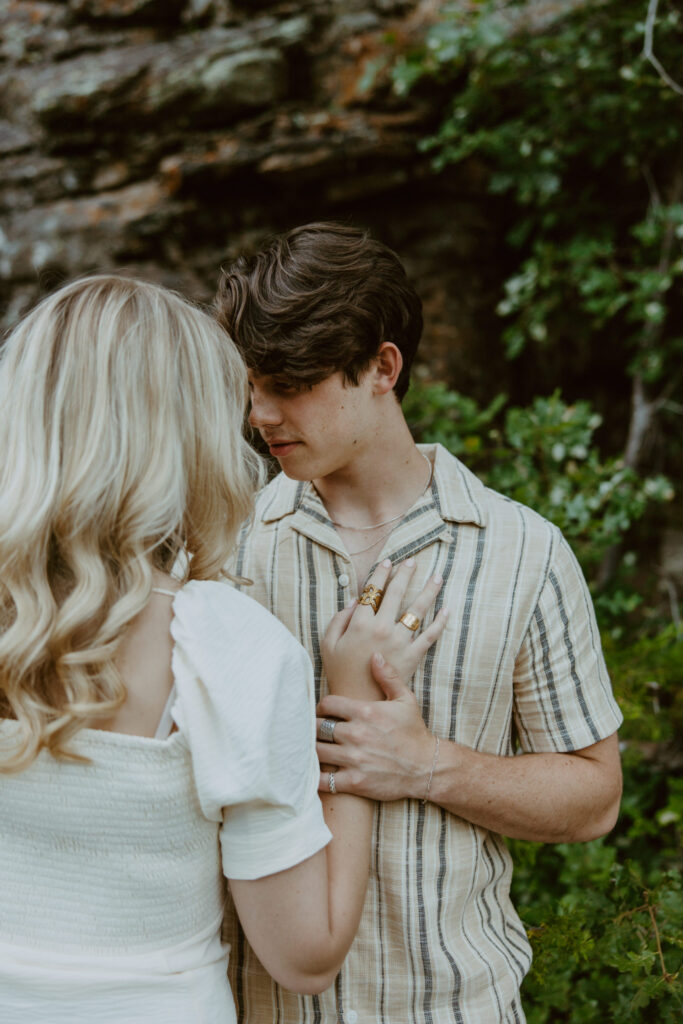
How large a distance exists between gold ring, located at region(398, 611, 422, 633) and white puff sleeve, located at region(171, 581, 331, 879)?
0.38m

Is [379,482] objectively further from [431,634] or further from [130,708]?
[130,708]

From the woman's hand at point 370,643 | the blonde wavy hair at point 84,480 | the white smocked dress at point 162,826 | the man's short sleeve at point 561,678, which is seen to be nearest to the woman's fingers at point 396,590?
the woman's hand at point 370,643

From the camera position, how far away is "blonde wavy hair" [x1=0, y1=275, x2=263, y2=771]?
3.45 feet

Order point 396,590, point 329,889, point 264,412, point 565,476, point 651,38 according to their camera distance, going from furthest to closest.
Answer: point 651,38 → point 565,476 → point 264,412 → point 396,590 → point 329,889

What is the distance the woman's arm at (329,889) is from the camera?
1.12 m

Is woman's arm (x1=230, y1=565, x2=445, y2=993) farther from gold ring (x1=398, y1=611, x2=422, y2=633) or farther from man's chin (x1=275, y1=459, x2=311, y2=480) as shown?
man's chin (x1=275, y1=459, x2=311, y2=480)

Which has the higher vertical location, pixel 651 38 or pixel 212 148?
pixel 651 38

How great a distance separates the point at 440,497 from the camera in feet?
5.50

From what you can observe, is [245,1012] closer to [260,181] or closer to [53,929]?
[53,929]

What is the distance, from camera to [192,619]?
1.10 m

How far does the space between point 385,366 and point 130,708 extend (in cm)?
95

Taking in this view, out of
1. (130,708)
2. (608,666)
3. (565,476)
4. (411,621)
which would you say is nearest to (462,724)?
(411,621)

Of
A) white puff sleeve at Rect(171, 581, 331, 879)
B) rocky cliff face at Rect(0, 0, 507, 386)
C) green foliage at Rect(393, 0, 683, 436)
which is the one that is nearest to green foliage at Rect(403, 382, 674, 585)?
green foliage at Rect(393, 0, 683, 436)

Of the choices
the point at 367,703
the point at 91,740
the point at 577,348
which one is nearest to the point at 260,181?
the point at 577,348
